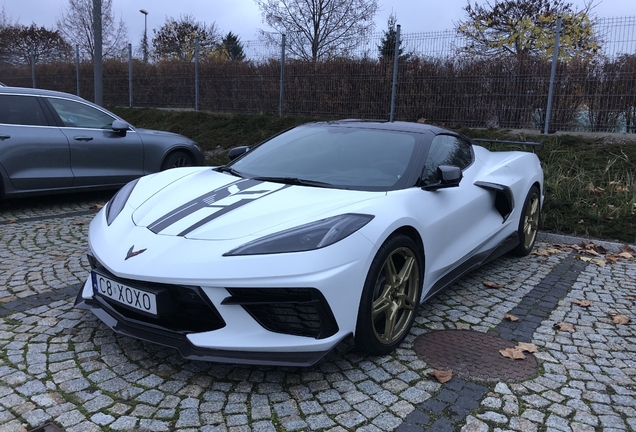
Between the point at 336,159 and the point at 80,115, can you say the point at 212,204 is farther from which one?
the point at 80,115

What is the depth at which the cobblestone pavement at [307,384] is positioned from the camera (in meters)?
2.36

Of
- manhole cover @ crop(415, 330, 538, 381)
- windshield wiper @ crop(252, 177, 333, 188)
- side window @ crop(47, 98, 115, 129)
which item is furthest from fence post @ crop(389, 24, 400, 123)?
manhole cover @ crop(415, 330, 538, 381)

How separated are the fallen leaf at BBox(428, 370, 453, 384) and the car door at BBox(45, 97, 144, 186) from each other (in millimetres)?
5381

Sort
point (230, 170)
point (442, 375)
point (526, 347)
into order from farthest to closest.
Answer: point (230, 170)
point (526, 347)
point (442, 375)

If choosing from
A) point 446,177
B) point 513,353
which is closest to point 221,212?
point 446,177

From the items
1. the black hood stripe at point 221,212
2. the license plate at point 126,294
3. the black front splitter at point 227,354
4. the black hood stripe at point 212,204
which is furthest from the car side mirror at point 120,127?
the black front splitter at point 227,354

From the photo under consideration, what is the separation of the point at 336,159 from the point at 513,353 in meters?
1.70

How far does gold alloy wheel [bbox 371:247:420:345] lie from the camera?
287cm

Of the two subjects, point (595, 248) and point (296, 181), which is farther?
point (595, 248)

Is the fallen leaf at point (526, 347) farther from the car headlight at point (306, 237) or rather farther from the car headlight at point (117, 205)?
the car headlight at point (117, 205)

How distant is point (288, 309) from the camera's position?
247 centimetres

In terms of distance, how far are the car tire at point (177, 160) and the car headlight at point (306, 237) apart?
5.40m

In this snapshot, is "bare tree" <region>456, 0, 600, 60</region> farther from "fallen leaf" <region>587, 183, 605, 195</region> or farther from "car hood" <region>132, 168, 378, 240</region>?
"car hood" <region>132, 168, 378, 240</region>

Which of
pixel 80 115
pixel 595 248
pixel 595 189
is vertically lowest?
pixel 595 248
